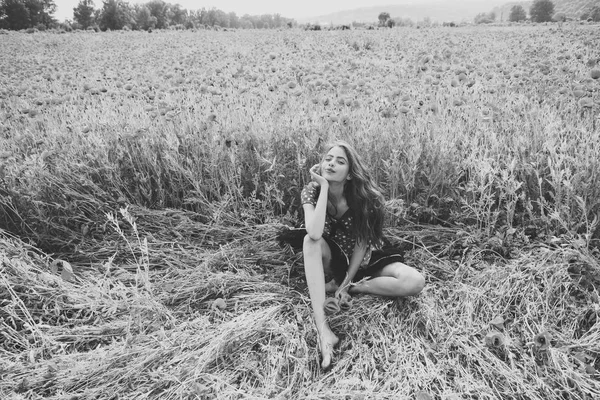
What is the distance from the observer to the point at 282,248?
2496 mm

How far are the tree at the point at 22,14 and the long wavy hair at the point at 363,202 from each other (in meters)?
39.4

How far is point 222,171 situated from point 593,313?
226cm

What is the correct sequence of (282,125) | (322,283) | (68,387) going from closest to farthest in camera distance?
(68,387) < (322,283) < (282,125)

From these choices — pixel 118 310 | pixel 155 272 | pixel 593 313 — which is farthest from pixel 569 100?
pixel 118 310

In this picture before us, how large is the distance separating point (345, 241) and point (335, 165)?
1.48ft

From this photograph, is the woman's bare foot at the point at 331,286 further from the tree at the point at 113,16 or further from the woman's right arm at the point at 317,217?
the tree at the point at 113,16

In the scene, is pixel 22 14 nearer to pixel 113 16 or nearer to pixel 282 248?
pixel 113 16

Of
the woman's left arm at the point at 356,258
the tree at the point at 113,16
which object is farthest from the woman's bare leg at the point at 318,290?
the tree at the point at 113,16

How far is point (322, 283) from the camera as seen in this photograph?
1908 millimetres

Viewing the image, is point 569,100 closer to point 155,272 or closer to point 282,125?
point 282,125

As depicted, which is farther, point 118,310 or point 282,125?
point 282,125

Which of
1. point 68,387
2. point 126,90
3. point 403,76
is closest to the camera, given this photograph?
point 68,387

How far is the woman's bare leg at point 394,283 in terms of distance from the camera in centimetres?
194

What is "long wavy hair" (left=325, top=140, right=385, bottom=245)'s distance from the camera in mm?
2104
